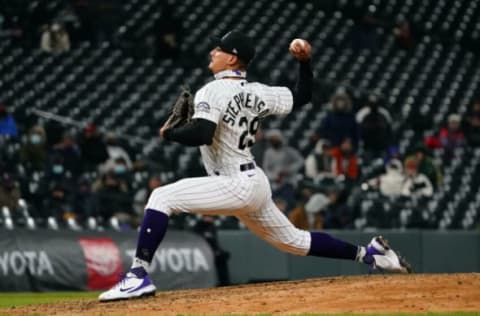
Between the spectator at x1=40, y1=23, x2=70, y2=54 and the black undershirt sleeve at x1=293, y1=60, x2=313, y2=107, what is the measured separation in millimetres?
12784

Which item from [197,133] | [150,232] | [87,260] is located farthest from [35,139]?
[197,133]

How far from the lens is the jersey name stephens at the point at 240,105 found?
8289mm

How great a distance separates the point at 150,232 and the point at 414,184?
9943 millimetres

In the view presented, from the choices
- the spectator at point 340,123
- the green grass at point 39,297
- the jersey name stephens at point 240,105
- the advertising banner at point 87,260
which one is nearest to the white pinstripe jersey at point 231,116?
the jersey name stephens at point 240,105

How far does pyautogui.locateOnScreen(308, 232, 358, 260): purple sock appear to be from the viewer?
29.0 feet

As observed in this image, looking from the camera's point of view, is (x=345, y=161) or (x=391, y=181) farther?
(x=345, y=161)

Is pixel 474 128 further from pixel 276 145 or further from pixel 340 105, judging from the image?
pixel 276 145

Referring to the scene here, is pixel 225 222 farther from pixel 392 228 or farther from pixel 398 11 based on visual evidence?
pixel 398 11

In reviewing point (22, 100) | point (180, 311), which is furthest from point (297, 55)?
point (22, 100)

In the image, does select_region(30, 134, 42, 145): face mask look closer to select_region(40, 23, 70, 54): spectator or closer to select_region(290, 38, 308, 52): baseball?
select_region(40, 23, 70, 54): spectator

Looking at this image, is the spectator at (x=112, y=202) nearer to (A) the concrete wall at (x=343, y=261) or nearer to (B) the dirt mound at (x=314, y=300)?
(A) the concrete wall at (x=343, y=261)

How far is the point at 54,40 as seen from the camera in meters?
21.3

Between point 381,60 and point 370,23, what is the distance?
184 cm

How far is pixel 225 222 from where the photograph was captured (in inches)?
672
